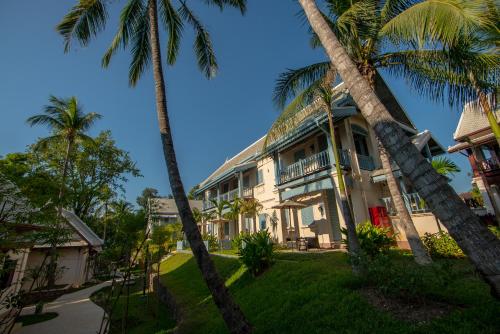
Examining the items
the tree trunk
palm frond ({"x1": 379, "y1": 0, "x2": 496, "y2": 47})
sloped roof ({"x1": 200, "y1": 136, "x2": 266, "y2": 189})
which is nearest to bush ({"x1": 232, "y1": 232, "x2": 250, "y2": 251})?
the tree trunk

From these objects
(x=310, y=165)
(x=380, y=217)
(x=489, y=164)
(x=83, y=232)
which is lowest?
(x=380, y=217)

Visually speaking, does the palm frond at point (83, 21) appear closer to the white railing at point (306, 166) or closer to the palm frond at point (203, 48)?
the palm frond at point (203, 48)

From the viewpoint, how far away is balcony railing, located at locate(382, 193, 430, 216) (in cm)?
1050

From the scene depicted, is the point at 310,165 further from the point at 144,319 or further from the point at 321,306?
the point at 144,319

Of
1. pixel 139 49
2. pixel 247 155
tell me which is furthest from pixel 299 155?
pixel 139 49

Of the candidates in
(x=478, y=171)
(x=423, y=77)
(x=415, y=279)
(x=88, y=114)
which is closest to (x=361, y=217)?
(x=423, y=77)

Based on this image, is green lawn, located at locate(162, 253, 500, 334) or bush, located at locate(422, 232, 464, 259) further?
bush, located at locate(422, 232, 464, 259)

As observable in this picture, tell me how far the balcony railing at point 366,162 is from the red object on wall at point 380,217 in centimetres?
244

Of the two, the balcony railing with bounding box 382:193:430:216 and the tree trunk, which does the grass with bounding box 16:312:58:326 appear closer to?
the tree trunk

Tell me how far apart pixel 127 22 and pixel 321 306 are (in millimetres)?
10599

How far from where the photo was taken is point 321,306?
4645 millimetres

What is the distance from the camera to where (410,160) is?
2.62m

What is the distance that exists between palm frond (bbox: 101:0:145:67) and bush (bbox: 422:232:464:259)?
1317 centimetres

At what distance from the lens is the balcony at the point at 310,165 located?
12455mm
